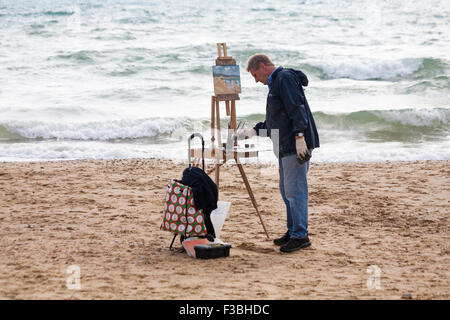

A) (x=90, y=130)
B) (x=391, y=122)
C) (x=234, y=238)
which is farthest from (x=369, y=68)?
(x=234, y=238)

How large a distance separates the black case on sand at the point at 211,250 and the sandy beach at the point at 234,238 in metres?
0.07

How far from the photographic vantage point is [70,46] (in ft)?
68.3

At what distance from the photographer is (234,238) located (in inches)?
204

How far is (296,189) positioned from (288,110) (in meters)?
0.67

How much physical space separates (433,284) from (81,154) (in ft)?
22.7

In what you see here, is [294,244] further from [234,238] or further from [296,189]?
[234,238]

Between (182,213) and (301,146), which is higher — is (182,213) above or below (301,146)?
below

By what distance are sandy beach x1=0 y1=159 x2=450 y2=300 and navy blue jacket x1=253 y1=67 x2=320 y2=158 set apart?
37.4 inches

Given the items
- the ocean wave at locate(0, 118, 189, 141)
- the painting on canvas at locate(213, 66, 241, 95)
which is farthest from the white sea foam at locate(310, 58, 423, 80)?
the painting on canvas at locate(213, 66, 241, 95)

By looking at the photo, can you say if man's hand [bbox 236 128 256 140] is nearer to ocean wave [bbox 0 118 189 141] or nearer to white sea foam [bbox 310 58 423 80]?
ocean wave [bbox 0 118 189 141]

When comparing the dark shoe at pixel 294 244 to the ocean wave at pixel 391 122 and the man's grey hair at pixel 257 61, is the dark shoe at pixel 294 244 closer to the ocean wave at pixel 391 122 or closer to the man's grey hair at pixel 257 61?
the man's grey hair at pixel 257 61

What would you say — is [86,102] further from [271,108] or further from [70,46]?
[271,108]

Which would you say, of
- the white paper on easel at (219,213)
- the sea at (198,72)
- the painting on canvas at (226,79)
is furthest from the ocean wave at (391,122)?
the white paper on easel at (219,213)

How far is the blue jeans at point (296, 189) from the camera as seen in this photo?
15.0 feet
